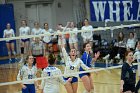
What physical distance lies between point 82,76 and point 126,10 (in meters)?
2.12

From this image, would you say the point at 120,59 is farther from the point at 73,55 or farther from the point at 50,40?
the point at 73,55

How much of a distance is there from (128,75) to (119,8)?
2.05 metres

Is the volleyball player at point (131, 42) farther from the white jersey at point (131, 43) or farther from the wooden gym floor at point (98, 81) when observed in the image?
the wooden gym floor at point (98, 81)

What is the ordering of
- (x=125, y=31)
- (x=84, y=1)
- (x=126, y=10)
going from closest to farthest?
(x=126, y=10)
(x=125, y=31)
(x=84, y=1)

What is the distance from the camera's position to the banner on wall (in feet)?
30.0

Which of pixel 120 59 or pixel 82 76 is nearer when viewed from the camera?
pixel 82 76

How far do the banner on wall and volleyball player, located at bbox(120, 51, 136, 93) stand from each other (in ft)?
5.07

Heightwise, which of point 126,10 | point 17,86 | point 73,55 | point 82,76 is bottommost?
point 17,86

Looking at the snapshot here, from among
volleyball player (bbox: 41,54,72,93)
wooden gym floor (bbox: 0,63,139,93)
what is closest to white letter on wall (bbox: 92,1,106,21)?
volleyball player (bbox: 41,54,72,93)

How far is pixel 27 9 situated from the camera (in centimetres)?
2205

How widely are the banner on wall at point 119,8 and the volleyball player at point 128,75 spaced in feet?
5.07

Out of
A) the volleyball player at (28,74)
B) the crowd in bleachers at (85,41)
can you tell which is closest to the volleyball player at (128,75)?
the volleyball player at (28,74)

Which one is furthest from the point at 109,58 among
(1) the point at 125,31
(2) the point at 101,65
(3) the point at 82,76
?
(3) the point at 82,76

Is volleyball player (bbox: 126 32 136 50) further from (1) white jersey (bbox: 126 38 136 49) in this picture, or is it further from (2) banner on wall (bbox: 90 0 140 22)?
(2) banner on wall (bbox: 90 0 140 22)
